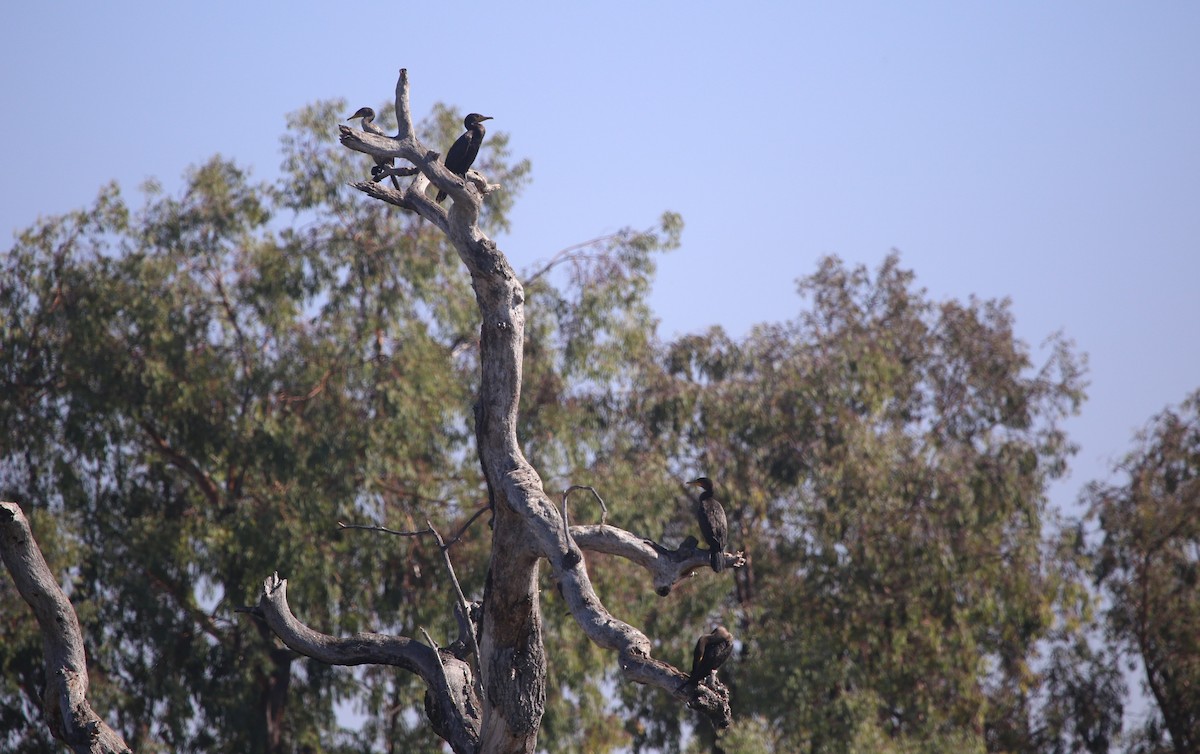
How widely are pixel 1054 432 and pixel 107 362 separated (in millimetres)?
12278

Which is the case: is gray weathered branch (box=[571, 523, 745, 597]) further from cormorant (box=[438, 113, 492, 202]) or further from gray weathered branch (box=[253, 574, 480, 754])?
cormorant (box=[438, 113, 492, 202])

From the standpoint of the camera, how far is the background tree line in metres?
14.1

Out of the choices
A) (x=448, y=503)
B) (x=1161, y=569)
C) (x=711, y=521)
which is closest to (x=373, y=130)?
(x=711, y=521)

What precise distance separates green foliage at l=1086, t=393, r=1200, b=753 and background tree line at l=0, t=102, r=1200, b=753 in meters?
0.03

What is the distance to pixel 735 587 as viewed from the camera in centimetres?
1794

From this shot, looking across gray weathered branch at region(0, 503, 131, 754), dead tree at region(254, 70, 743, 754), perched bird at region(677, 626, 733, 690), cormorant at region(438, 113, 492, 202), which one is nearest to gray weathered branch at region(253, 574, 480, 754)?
dead tree at region(254, 70, 743, 754)

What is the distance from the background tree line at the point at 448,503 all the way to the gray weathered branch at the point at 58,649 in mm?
7592

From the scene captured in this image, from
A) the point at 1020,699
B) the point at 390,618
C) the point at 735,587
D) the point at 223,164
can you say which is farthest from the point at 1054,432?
the point at 223,164

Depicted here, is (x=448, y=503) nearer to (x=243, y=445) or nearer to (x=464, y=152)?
(x=243, y=445)

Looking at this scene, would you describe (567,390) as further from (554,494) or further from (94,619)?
(94,619)

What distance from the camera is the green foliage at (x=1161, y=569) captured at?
16.3m

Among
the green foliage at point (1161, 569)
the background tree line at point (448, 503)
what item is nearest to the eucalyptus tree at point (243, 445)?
the background tree line at point (448, 503)

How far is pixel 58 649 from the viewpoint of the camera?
18.8 ft

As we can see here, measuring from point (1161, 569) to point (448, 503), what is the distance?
8.32 m
